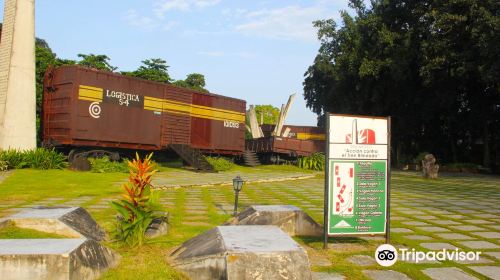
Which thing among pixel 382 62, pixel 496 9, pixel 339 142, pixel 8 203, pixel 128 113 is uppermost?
pixel 496 9

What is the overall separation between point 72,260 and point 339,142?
320 cm

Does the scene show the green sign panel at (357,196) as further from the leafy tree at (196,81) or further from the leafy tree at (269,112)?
the leafy tree at (269,112)

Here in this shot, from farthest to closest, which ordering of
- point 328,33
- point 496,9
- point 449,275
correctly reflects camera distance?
point 328,33 < point 496,9 < point 449,275

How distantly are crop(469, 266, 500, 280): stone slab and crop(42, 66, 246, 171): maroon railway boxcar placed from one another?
15.0m

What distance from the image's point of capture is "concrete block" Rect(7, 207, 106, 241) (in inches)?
187

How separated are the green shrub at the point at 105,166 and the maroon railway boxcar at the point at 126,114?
70 cm

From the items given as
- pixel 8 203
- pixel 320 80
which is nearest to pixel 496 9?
pixel 320 80

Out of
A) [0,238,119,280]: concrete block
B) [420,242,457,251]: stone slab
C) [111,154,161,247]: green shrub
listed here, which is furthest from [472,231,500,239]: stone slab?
[0,238,119,280]: concrete block

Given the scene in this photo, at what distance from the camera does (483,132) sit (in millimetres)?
27266

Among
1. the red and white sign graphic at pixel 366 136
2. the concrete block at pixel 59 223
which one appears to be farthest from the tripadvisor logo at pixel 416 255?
the concrete block at pixel 59 223

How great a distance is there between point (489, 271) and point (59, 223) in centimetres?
464

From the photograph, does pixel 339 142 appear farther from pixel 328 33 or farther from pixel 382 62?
pixel 328 33

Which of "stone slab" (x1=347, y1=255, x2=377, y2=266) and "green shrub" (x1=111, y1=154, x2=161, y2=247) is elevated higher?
"green shrub" (x1=111, y1=154, x2=161, y2=247)

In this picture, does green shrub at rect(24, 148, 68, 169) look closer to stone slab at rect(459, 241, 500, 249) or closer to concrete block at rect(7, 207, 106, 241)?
concrete block at rect(7, 207, 106, 241)
